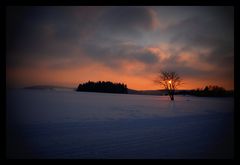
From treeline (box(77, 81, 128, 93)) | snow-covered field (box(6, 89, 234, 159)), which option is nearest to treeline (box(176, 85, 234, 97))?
snow-covered field (box(6, 89, 234, 159))

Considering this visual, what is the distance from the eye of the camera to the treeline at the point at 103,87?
22.2 ft

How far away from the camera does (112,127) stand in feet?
17.0

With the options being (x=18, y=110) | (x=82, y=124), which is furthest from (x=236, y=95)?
(x=18, y=110)

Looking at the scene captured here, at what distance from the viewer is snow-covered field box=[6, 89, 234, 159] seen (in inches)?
172

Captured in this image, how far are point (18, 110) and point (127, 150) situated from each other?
3200mm

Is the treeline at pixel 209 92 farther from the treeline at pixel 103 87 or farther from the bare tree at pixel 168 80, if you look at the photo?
the treeline at pixel 103 87

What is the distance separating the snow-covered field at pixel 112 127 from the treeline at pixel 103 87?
26 centimetres

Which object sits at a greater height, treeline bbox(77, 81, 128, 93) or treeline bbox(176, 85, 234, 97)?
treeline bbox(77, 81, 128, 93)

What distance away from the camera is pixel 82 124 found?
525cm

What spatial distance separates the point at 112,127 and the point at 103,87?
7.00ft

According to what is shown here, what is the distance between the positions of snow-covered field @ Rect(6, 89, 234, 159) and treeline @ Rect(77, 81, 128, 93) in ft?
0.85

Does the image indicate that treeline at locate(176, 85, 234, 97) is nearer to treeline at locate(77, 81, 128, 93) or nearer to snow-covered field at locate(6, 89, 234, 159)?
snow-covered field at locate(6, 89, 234, 159)

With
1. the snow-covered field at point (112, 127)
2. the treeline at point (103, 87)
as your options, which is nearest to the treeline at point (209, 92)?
the snow-covered field at point (112, 127)
